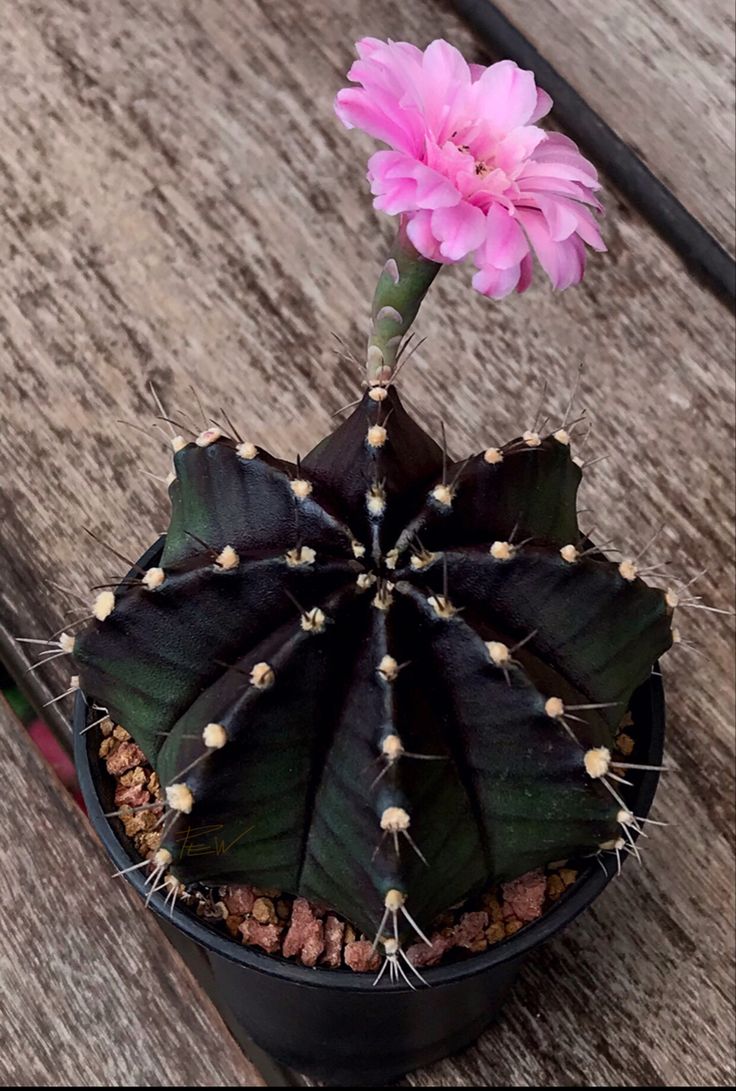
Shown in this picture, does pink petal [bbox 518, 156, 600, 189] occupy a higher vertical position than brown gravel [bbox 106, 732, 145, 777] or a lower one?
higher

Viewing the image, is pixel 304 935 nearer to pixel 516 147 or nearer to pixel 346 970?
pixel 346 970

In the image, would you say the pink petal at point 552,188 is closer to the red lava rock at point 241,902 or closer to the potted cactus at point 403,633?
the potted cactus at point 403,633

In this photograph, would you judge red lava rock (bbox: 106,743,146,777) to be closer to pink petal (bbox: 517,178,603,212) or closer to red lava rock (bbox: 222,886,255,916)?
red lava rock (bbox: 222,886,255,916)

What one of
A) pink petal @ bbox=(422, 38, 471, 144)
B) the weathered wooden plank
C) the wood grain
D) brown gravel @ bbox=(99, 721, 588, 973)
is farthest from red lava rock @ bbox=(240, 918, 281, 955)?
the wood grain

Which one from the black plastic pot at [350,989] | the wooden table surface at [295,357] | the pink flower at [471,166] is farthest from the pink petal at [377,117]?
the wooden table surface at [295,357]

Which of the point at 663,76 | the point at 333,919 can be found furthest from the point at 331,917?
the point at 663,76

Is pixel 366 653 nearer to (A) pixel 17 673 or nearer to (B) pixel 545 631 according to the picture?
(B) pixel 545 631

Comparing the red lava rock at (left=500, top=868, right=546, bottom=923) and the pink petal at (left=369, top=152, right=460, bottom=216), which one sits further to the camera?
the red lava rock at (left=500, top=868, right=546, bottom=923)
